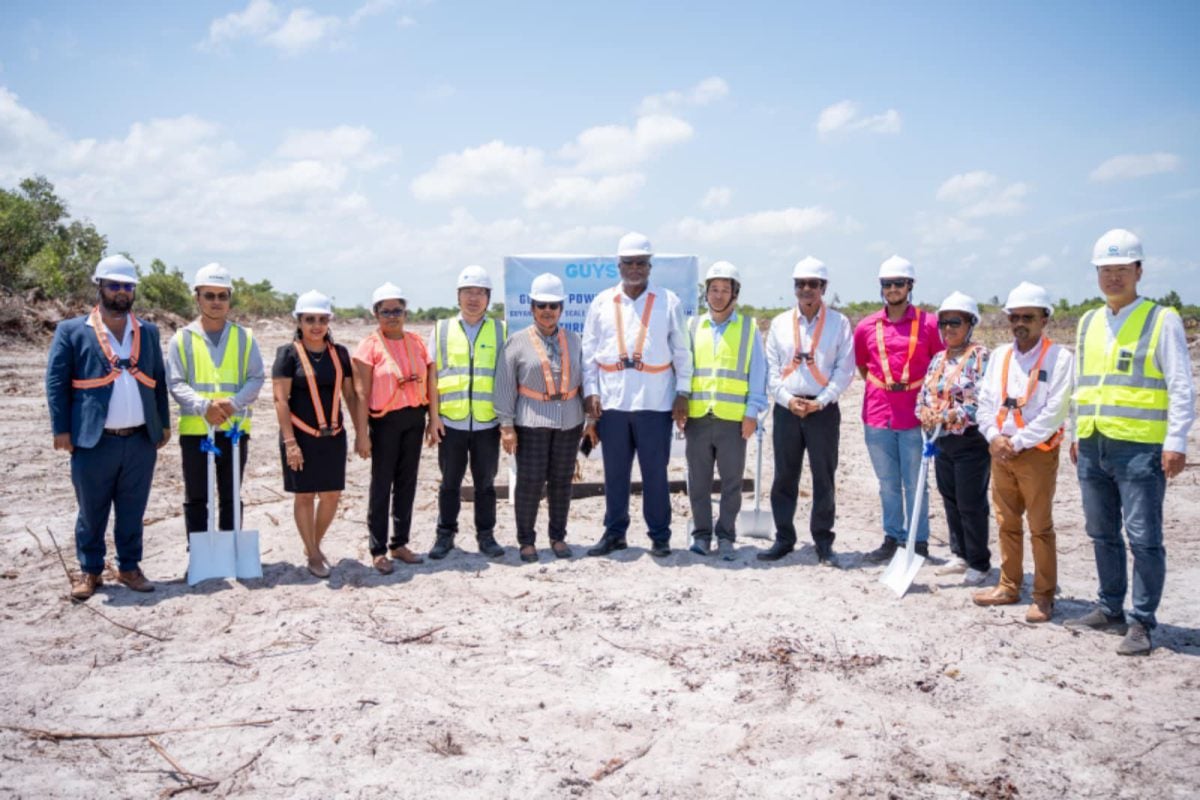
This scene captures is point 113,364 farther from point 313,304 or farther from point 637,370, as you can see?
point 637,370

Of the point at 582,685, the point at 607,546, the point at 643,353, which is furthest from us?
the point at 607,546

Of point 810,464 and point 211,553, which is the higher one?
point 810,464

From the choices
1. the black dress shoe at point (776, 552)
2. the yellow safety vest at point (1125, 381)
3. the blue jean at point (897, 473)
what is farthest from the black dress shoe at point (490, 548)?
the yellow safety vest at point (1125, 381)

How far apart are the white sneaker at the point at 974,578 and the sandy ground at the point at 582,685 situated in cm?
13

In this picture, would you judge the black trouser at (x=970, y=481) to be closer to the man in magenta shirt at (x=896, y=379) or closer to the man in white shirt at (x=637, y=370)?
the man in magenta shirt at (x=896, y=379)

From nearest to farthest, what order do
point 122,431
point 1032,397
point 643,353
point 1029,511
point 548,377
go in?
1. point 1032,397
2. point 1029,511
3. point 122,431
4. point 548,377
5. point 643,353

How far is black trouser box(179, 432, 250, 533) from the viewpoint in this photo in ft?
19.9

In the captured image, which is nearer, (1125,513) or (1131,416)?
(1131,416)

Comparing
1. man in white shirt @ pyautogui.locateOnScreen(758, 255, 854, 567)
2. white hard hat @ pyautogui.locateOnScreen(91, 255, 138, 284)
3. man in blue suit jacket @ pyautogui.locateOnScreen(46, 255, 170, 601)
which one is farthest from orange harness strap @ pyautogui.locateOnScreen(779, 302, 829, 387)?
white hard hat @ pyautogui.locateOnScreen(91, 255, 138, 284)

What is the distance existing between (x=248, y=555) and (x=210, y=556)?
0.82 ft

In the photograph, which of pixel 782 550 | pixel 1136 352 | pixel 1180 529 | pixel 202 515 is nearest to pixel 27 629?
pixel 202 515

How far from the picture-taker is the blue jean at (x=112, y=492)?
5660 millimetres

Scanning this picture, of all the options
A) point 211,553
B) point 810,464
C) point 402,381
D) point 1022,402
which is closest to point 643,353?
point 810,464

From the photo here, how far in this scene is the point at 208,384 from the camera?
6023 mm
